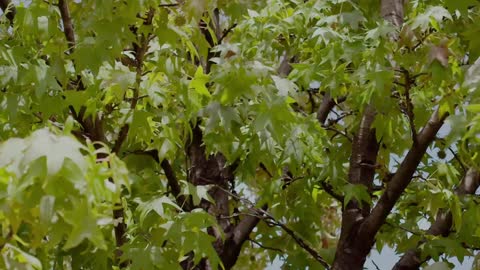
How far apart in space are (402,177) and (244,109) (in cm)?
89

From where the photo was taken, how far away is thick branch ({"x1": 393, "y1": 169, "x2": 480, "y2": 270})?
14.1ft

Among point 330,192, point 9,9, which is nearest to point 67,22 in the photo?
point 9,9

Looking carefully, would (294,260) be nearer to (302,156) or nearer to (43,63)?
(302,156)

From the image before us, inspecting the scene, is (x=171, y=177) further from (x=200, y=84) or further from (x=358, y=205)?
(x=358, y=205)

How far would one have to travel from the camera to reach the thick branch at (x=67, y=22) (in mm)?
3570

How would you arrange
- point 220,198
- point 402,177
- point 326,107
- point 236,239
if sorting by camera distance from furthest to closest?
point 326,107
point 220,198
point 236,239
point 402,177

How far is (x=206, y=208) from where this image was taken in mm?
4848

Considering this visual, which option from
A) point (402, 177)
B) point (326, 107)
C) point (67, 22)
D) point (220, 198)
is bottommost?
point (220, 198)

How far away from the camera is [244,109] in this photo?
148 inches

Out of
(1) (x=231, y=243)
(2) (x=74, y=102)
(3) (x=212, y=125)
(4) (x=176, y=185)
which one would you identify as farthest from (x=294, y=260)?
(2) (x=74, y=102)

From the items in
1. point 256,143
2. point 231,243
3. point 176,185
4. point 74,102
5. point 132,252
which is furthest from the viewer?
point 231,243

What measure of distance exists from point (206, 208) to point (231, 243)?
28 centimetres

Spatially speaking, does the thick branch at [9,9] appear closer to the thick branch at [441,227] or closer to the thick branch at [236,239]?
the thick branch at [236,239]

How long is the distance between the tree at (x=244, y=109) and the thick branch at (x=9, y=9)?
0.01 metres
